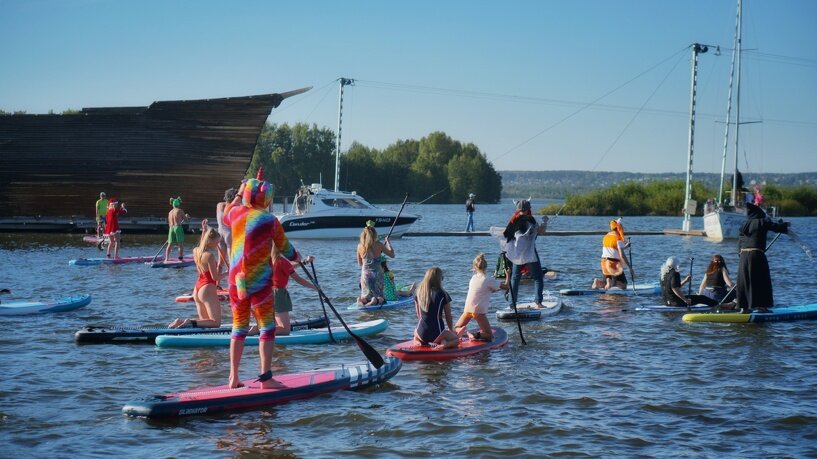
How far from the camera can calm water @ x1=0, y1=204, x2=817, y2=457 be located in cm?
806

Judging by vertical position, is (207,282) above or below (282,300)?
above

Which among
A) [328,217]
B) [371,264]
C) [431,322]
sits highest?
[328,217]

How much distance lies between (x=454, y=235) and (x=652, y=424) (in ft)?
111

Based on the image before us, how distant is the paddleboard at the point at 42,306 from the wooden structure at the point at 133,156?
2339 centimetres

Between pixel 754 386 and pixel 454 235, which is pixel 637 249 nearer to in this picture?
pixel 454 235

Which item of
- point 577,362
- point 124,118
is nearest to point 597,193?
point 124,118

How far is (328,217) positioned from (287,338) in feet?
84.1

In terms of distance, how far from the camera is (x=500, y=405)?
9414 millimetres

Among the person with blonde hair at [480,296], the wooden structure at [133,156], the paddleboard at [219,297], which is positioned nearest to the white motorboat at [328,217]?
the wooden structure at [133,156]

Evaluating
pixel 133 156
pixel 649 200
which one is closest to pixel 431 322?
pixel 133 156

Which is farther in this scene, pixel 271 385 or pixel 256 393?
pixel 271 385

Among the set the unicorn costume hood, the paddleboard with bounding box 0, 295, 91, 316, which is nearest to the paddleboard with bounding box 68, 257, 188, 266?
the paddleboard with bounding box 0, 295, 91, 316

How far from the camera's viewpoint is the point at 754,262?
14.0 metres

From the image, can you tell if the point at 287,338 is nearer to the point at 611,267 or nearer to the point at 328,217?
the point at 611,267
